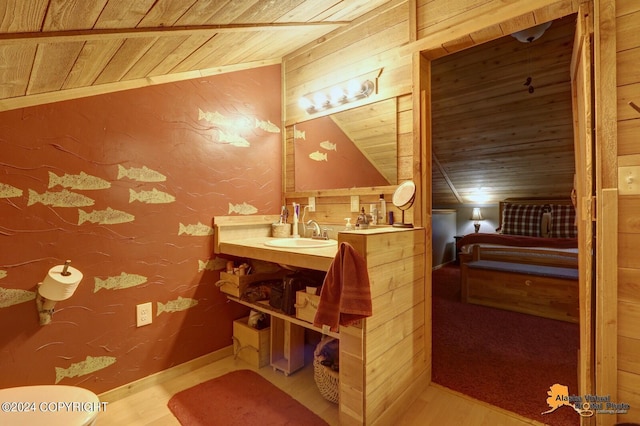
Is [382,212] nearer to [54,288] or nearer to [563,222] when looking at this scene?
[54,288]

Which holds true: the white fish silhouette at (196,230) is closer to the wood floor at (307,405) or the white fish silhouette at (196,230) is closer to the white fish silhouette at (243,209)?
the white fish silhouette at (243,209)

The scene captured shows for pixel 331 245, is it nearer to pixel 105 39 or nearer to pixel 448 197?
pixel 105 39

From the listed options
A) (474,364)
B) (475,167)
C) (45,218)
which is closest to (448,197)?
(475,167)

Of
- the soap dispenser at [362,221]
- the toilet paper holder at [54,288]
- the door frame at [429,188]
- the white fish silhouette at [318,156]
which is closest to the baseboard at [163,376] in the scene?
the toilet paper holder at [54,288]

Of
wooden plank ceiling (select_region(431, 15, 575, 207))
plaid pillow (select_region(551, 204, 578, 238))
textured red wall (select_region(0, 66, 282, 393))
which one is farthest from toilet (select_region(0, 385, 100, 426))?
plaid pillow (select_region(551, 204, 578, 238))

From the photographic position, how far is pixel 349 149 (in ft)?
7.46

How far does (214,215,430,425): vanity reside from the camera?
142cm

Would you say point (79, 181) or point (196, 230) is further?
point (196, 230)

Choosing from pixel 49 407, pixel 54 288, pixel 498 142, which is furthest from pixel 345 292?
pixel 498 142

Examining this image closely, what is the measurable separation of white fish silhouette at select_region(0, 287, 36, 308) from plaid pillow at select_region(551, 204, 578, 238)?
5445 mm

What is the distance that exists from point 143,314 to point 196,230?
57cm

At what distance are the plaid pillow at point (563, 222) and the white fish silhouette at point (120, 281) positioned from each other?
16.4 feet

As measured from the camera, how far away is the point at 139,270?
1.84 metres

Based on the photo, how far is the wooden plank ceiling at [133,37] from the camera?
1.05 metres
